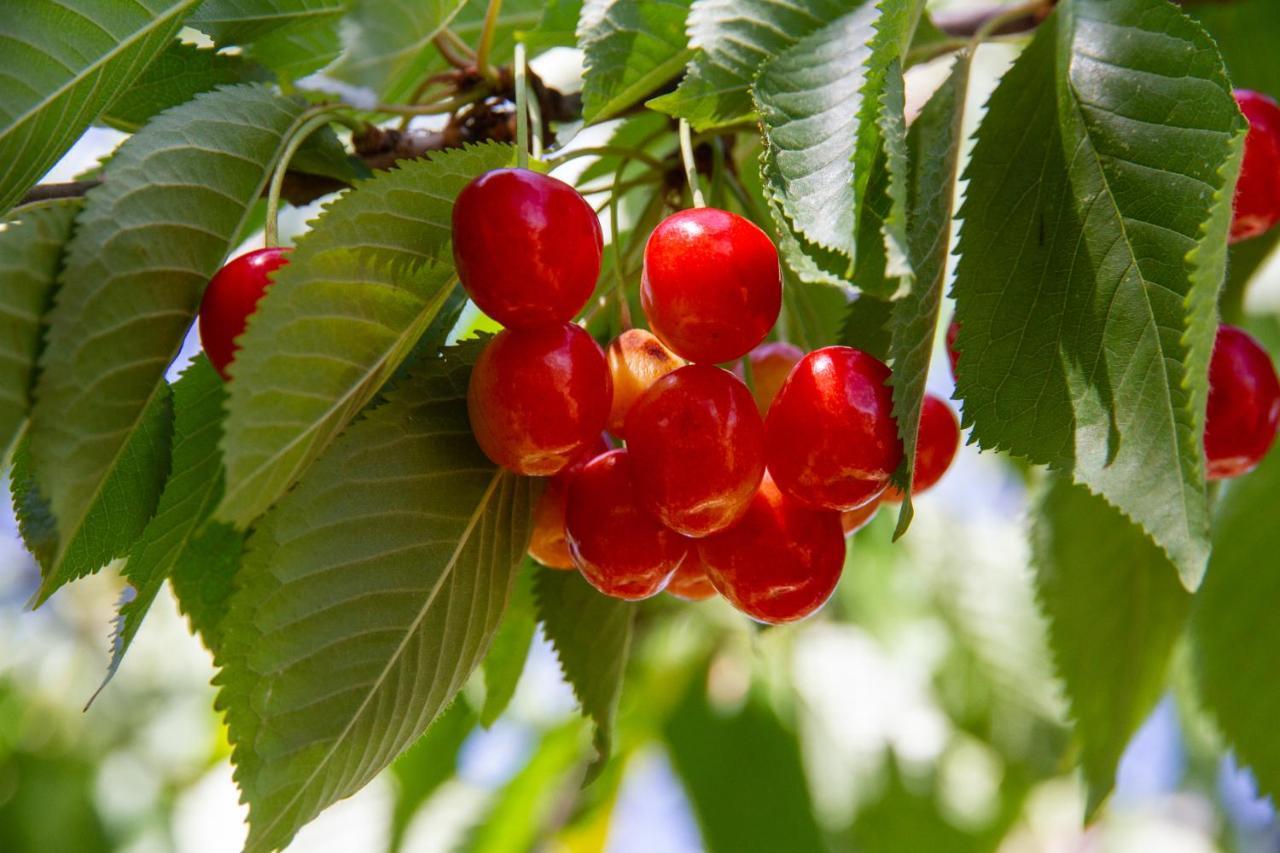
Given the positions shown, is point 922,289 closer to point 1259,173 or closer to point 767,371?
point 767,371

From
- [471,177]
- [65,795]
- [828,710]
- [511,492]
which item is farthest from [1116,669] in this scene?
[65,795]

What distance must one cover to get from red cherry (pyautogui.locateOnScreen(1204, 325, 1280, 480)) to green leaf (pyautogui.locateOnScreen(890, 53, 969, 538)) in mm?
351

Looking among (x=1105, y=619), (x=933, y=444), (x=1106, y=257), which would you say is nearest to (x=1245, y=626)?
(x=1105, y=619)

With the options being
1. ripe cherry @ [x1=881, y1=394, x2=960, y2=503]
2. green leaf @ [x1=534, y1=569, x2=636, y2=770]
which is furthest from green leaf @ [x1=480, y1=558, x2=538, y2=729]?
ripe cherry @ [x1=881, y1=394, x2=960, y2=503]

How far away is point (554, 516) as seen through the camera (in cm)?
108

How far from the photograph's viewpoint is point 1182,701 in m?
2.52

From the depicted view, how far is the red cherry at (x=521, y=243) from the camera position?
861mm

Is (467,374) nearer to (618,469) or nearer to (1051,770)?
(618,469)

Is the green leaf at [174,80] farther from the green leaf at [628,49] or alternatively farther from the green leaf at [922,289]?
the green leaf at [922,289]

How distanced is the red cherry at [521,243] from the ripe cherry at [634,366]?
156 mm

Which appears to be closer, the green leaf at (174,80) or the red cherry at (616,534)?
the red cherry at (616,534)

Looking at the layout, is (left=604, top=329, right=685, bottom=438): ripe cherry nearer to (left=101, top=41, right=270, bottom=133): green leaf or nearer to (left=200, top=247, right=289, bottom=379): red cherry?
(left=200, top=247, right=289, bottom=379): red cherry

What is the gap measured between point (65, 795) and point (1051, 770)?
2176mm

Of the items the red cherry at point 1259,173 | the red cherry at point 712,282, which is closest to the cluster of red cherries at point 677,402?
the red cherry at point 712,282
